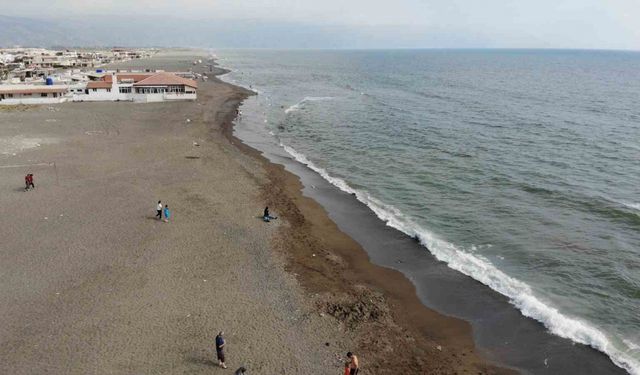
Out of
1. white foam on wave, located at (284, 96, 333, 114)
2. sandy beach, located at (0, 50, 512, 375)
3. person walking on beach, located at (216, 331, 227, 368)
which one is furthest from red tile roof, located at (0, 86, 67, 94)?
person walking on beach, located at (216, 331, 227, 368)

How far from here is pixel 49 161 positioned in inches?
1506

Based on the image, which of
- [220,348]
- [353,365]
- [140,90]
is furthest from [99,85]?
[353,365]

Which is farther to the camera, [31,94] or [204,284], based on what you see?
[31,94]

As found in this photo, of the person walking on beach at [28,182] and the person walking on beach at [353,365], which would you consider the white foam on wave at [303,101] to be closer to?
the person walking on beach at [28,182]

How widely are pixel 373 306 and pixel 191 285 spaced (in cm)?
804

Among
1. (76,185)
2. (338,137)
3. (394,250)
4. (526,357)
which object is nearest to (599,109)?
(338,137)

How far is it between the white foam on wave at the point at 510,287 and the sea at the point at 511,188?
0.06 meters

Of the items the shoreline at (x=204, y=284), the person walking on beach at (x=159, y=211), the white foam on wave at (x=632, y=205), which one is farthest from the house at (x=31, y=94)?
the white foam on wave at (x=632, y=205)

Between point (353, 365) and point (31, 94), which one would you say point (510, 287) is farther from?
point (31, 94)

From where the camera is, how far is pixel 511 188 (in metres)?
35.4

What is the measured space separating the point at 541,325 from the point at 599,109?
6358cm

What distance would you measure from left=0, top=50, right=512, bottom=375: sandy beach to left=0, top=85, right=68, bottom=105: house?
3800 cm

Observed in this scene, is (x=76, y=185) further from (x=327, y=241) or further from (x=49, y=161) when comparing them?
(x=327, y=241)

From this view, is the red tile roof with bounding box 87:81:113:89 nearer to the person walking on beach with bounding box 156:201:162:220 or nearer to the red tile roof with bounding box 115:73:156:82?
the red tile roof with bounding box 115:73:156:82
